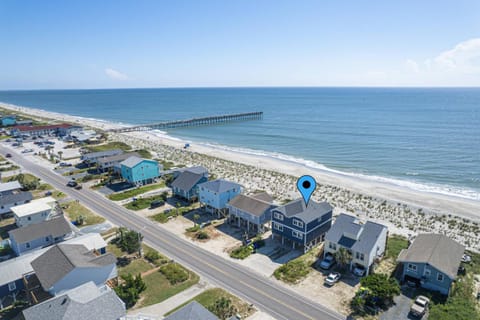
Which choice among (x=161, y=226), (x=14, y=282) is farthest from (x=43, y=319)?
(x=161, y=226)

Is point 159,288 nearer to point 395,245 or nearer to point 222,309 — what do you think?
point 222,309

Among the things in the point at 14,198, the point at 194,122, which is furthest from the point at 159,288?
the point at 194,122

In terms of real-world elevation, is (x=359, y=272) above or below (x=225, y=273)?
above

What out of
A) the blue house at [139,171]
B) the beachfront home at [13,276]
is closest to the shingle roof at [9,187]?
the blue house at [139,171]

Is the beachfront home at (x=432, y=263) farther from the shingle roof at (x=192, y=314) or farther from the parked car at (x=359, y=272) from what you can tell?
the shingle roof at (x=192, y=314)

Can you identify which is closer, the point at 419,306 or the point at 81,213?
the point at 419,306

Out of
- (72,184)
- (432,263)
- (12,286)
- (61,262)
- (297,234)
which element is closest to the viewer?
(61,262)

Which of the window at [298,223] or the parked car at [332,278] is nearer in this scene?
the parked car at [332,278]
